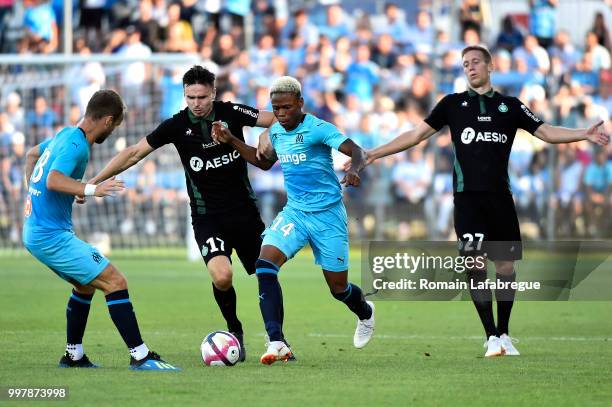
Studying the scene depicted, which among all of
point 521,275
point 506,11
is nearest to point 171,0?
point 506,11

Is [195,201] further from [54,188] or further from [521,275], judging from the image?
[521,275]

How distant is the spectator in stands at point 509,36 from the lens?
26297mm

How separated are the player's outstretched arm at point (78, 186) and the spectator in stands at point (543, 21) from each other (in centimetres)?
1821

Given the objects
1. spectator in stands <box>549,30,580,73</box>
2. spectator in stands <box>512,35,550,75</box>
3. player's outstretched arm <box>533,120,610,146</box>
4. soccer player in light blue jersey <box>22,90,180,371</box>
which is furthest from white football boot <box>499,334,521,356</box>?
spectator in stands <box>549,30,580,73</box>

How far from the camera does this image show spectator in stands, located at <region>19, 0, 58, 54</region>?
2884 centimetres

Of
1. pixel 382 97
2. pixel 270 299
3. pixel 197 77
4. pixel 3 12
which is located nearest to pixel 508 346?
pixel 270 299

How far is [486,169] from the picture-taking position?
11141 millimetres

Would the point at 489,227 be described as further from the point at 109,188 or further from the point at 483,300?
the point at 109,188

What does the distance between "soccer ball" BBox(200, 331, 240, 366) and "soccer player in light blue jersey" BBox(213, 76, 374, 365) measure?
342 mm

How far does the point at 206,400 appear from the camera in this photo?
25.7 ft

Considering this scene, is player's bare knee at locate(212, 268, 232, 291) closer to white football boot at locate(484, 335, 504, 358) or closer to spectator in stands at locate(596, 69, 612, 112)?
white football boot at locate(484, 335, 504, 358)

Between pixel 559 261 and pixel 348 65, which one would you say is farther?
pixel 348 65

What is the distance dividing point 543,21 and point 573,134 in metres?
16.0

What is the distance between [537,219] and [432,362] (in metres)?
14.6
